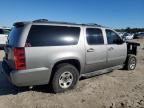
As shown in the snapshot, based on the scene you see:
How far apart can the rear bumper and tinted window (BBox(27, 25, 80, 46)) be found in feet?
2.17

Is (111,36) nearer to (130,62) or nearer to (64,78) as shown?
(130,62)

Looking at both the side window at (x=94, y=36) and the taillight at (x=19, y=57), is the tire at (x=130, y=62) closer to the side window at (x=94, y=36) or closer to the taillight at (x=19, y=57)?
the side window at (x=94, y=36)

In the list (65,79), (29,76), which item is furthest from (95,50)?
(29,76)

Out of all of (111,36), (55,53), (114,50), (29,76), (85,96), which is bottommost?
(85,96)

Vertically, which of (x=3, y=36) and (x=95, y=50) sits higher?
(x=3, y=36)

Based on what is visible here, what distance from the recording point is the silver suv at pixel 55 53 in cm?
484

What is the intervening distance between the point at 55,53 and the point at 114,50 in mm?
2673

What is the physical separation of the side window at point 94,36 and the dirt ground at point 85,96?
1.32 m

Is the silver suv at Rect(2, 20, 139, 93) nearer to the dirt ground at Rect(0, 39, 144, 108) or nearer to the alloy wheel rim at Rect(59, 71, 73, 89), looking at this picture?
the alloy wheel rim at Rect(59, 71, 73, 89)

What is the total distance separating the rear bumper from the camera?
4.80 m

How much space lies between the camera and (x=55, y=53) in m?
5.23

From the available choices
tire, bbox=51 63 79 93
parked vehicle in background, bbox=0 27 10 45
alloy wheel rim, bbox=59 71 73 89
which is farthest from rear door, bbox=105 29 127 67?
parked vehicle in background, bbox=0 27 10 45

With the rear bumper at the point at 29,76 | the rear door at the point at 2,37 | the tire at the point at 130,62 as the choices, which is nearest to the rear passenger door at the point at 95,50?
the rear bumper at the point at 29,76

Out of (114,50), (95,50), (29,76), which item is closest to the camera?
(29,76)
